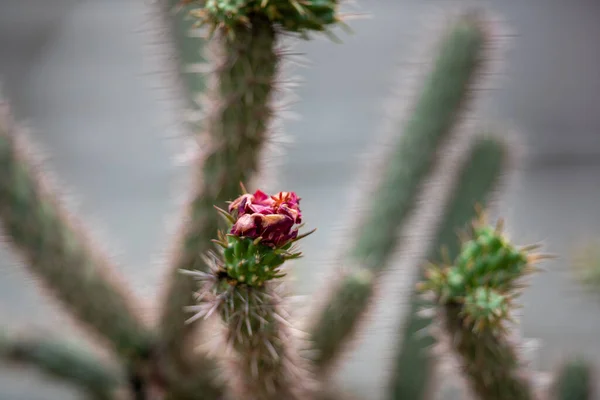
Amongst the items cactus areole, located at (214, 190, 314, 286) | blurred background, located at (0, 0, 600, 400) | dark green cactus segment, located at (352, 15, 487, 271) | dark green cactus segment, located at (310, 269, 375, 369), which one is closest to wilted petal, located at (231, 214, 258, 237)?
cactus areole, located at (214, 190, 314, 286)

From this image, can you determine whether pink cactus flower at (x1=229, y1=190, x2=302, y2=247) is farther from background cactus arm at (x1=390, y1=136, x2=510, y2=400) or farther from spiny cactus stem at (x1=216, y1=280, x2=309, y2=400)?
background cactus arm at (x1=390, y1=136, x2=510, y2=400)

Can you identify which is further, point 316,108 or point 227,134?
point 316,108

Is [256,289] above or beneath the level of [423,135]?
above

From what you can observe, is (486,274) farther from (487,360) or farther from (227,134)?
(227,134)

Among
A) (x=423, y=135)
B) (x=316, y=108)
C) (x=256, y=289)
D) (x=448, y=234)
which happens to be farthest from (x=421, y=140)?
(x=316, y=108)

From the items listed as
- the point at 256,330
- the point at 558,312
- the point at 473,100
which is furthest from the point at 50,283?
→ the point at 558,312

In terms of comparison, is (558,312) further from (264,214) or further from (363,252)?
(264,214)

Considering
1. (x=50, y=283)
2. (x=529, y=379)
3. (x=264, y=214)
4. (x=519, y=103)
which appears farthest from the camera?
(x=519, y=103)
